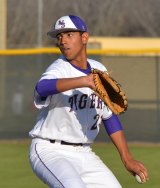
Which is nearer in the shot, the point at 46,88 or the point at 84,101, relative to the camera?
the point at 46,88

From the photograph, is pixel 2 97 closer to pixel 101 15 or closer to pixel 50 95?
pixel 50 95

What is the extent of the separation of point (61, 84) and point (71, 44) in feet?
1.59

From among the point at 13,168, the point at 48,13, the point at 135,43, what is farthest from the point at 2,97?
Answer: the point at 48,13

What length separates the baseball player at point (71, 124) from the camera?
5.01 m

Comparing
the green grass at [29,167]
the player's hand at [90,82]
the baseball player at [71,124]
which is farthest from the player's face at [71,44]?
the green grass at [29,167]

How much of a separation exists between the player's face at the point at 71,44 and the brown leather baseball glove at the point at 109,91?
30cm

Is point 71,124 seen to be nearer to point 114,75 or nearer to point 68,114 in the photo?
point 68,114

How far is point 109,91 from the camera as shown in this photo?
4977mm

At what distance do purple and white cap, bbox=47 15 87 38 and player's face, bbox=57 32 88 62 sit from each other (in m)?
0.03

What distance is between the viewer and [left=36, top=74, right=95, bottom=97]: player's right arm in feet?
15.1

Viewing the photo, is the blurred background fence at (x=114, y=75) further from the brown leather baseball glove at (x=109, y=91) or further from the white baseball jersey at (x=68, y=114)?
the brown leather baseball glove at (x=109, y=91)

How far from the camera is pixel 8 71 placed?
1289 centimetres

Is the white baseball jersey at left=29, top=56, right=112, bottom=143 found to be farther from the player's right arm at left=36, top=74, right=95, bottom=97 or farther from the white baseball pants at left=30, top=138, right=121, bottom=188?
the player's right arm at left=36, top=74, right=95, bottom=97

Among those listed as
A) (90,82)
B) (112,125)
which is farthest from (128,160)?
(90,82)
